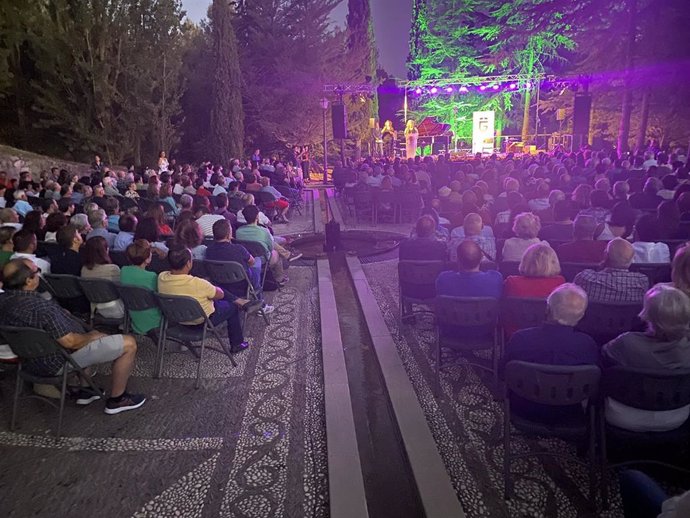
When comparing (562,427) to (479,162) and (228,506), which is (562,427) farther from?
(479,162)

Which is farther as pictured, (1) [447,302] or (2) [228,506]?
(1) [447,302]

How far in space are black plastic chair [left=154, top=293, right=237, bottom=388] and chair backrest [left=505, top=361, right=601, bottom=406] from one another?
101 inches

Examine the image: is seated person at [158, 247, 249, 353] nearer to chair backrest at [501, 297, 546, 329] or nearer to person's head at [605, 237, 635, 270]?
chair backrest at [501, 297, 546, 329]

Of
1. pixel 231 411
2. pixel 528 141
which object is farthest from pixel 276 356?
pixel 528 141

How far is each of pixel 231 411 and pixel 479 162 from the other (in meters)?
12.5

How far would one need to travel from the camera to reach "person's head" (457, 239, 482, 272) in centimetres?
402

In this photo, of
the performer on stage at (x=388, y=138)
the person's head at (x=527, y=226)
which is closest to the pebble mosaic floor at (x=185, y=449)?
the person's head at (x=527, y=226)

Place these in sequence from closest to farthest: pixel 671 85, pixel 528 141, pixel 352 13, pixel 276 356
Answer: pixel 276 356, pixel 671 85, pixel 528 141, pixel 352 13

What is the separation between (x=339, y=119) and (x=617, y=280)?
56.2 ft

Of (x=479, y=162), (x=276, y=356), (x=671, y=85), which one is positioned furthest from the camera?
(x=671, y=85)

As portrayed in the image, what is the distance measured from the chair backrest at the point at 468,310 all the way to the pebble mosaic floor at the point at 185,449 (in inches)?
49.3

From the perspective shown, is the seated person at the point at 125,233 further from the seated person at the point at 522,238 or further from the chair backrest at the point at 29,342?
the seated person at the point at 522,238

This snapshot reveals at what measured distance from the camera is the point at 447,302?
3791 mm

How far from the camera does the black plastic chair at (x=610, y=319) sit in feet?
11.2
